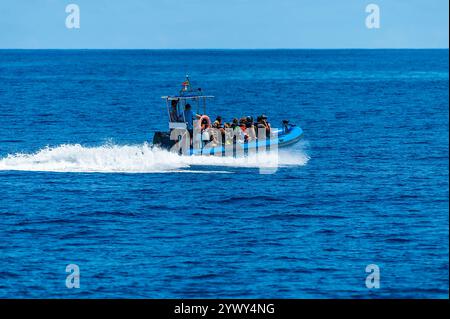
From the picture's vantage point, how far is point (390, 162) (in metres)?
39.9

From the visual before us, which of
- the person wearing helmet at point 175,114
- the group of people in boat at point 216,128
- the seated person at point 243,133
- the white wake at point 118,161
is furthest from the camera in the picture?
the seated person at point 243,133

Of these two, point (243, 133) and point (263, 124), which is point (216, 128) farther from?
point (263, 124)

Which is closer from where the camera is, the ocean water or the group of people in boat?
the ocean water

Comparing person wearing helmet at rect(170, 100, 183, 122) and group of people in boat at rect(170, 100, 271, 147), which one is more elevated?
person wearing helmet at rect(170, 100, 183, 122)

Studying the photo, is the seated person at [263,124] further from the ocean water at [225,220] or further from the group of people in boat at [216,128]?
the ocean water at [225,220]

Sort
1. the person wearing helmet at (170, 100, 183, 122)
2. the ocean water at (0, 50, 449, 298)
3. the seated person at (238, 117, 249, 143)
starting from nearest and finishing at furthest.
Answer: the ocean water at (0, 50, 449, 298) < the person wearing helmet at (170, 100, 183, 122) < the seated person at (238, 117, 249, 143)

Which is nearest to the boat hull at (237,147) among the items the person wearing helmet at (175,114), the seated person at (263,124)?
the seated person at (263,124)

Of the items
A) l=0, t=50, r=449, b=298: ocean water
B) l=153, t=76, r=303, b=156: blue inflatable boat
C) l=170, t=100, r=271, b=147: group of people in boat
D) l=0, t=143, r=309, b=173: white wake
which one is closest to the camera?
l=0, t=50, r=449, b=298: ocean water

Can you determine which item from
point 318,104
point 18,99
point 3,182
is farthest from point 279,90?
point 3,182

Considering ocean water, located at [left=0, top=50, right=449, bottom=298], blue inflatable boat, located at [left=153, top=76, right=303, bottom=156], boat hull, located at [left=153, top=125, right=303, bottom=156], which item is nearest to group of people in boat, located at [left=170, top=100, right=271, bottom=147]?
blue inflatable boat, located at [left=153, top=76, right=303, bottom=156]

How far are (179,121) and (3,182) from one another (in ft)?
24.1

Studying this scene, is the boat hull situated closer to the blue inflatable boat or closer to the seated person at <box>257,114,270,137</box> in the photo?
the blue inflatable boat

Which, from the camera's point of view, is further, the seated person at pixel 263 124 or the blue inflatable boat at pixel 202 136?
the seated person at pixel 263 124
